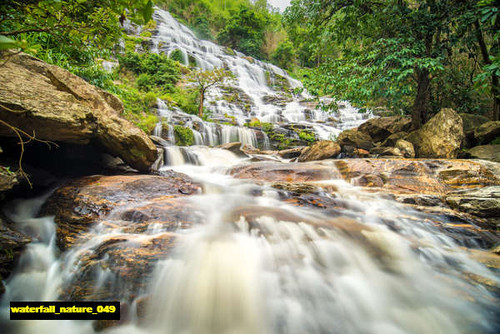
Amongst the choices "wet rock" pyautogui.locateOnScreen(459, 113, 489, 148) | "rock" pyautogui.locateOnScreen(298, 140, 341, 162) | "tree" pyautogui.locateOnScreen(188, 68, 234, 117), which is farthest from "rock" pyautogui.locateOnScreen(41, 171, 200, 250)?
"tree" pyautogui.locateOnScreen(188, 68, 234, 117)

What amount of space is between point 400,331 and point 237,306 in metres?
1.23

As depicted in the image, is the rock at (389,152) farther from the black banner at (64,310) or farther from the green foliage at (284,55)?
the green foliage at (284,55)

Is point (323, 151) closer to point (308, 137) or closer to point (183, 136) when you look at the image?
point (308, 137)

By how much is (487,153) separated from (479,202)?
3055mm

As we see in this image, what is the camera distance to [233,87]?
61.1 feet

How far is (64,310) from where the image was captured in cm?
174

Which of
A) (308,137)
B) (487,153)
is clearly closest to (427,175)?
(487,153)

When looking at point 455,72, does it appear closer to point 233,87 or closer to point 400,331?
point 400,331

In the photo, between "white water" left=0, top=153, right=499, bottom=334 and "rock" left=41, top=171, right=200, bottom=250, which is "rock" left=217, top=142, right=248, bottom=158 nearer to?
"rock" left=41, top=171, right=200, bottom=250

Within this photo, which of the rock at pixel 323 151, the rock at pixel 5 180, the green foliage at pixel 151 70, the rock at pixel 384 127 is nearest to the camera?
the rock at pixel 5 180

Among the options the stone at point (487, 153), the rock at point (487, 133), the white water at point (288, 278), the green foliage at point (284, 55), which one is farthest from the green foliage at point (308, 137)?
the green foliage at point (284, 55)

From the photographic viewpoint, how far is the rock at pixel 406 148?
5791mm

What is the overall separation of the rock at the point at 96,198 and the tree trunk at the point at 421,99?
22.4 feet

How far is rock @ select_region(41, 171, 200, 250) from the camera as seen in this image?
2.48 meters
